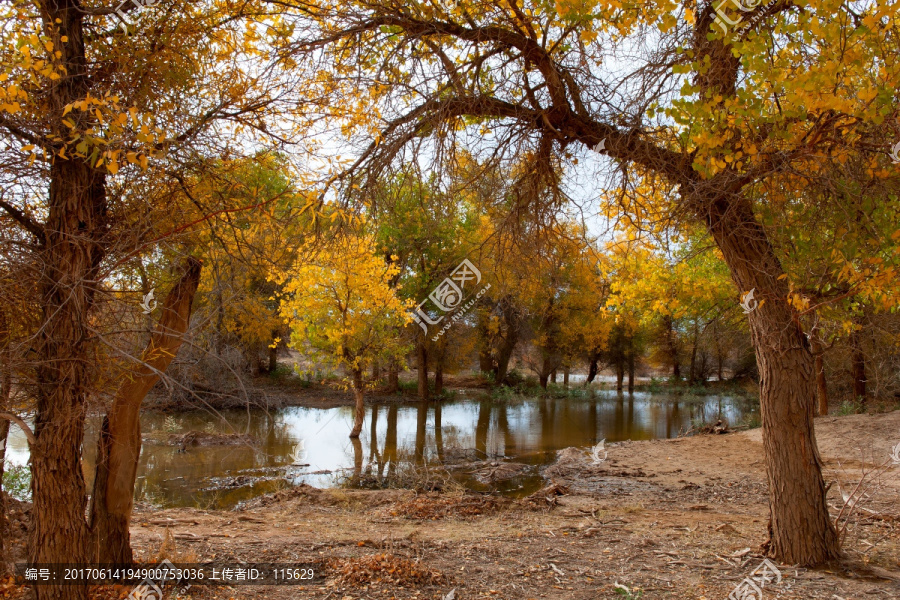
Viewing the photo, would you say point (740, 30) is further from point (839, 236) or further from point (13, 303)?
point (13, 303)

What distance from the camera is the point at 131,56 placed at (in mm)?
3654

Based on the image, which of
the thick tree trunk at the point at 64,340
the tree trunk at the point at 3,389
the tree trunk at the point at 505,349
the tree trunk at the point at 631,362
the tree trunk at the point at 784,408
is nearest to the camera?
the tree trunk at the point at 3,389

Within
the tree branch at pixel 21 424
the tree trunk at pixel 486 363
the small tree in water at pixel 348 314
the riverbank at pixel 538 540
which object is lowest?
the riverbank at pixel 538 540

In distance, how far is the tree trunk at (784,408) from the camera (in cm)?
455

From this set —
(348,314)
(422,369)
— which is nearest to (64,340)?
(348,314)

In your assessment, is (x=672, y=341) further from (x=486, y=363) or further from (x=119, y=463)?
(x=119, y=463)

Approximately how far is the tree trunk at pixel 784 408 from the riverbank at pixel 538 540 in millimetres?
238

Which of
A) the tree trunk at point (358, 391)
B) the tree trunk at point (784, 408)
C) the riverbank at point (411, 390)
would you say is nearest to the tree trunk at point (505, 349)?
the riverbank at point (411, 390)

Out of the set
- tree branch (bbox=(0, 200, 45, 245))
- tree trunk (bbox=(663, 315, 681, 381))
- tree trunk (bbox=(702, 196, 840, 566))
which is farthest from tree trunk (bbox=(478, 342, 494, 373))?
tree branch (bbox=(0, 200, 45, 245))

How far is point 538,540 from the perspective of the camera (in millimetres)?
5844

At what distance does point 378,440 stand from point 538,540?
10.1 meters

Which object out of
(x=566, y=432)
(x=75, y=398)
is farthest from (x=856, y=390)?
(x=75, y=398)

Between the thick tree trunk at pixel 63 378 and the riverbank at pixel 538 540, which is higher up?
the thick tree trunk at pixel 63 378

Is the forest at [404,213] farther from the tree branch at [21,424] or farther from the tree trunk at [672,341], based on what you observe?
the tree trunk at [672,341]
